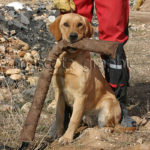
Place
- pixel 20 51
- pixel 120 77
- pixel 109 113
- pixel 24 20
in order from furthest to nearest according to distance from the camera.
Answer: pixel 24 20 → pixel 20 51 → pixel 120 77 → pixel 109 113

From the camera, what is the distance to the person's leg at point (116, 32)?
298 centimetres

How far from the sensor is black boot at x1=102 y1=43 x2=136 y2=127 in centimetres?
314

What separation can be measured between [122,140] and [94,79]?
71 centimetres

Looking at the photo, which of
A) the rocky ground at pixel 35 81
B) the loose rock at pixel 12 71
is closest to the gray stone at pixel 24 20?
the rocky ground at pixel 35 81

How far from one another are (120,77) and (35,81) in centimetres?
192

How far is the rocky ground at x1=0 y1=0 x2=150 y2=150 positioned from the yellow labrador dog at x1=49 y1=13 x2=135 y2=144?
18 centimetres

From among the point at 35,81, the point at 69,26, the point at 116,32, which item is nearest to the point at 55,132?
the point at 69,26

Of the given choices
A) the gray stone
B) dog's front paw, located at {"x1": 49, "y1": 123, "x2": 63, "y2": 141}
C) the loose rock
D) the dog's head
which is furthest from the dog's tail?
the gray stone

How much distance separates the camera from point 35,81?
4.71 metres

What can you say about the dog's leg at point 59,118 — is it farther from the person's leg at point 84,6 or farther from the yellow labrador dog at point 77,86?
the person's leg at point 84,6

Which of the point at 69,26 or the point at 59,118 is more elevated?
the point at 69,26

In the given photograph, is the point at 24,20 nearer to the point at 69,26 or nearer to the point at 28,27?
the point at 28,27

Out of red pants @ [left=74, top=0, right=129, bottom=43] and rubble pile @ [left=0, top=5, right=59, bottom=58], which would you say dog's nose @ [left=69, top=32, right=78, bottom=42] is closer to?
red pants @ [left=74, top=0, right=129, bottom=43]

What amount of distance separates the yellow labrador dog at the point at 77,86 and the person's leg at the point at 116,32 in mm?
175
